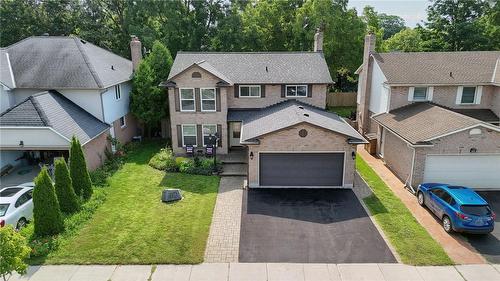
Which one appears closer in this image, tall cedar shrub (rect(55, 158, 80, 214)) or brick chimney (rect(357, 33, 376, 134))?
tall cedar shrub (rect(55, 158, 80, 214))

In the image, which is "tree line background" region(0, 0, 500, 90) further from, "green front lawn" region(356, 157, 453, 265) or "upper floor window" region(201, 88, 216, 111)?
"green front lawn" region(356, 157, 453, 265)

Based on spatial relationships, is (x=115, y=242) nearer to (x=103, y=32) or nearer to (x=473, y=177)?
(x=473, y=177)

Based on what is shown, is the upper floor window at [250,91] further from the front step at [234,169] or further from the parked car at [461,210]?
the parked car at [461,210]

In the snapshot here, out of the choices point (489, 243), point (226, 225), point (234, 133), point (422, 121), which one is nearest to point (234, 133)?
point (234, 133)

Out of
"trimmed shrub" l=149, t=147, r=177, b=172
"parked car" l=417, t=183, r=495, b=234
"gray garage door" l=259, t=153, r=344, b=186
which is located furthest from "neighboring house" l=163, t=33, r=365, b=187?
"parked car" l=417, t=183, r=495, b=234

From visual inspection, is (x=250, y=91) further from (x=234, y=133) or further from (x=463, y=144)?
(x=463, y=144)

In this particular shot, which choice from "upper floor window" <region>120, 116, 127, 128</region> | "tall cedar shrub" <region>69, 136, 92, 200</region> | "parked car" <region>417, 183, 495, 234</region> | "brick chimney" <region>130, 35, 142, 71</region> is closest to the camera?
"parked car" <region>417, 183, 495, 234</region>
